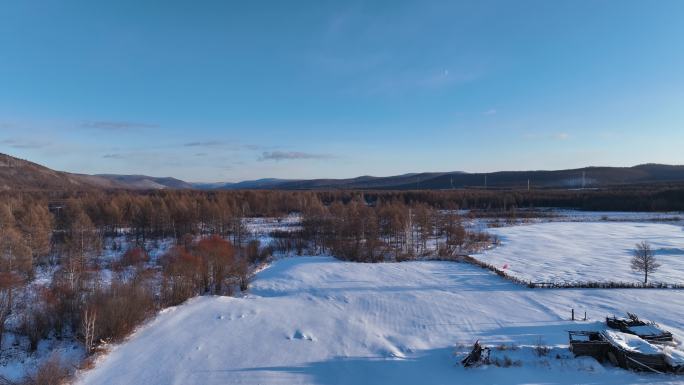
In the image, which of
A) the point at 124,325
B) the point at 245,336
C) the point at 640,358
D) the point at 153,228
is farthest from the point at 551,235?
the point at 153,228

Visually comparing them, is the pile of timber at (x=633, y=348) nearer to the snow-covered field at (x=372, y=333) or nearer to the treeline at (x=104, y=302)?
the snow-covered field at (x=372, y=333)

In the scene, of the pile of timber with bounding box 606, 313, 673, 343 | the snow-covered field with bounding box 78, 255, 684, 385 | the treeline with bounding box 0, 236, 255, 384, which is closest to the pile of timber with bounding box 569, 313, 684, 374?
the pile of timber with bounding box 606, 313, 673, 343

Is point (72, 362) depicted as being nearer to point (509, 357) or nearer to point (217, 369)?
point (217, 369)

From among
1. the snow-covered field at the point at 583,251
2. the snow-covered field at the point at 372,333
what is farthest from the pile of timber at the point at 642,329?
the snow-covered field at the point at 583,251

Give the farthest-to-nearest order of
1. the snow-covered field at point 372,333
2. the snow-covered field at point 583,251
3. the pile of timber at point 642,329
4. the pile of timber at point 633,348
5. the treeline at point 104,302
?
the snow-covered field at point 583,251 < the treeline at point 104,302 < the pile of timber at point 642,329 < the snow-covered field at point 372,333 < the pile of timber at point 633,348

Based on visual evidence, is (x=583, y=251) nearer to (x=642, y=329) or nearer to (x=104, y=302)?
(x=642, y=329)

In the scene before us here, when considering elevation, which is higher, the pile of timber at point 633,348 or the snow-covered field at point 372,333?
the pile of timber at point 633,348

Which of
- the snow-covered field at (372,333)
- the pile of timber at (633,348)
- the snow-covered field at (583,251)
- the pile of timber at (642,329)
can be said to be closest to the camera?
the pile of timber at (633,348)
